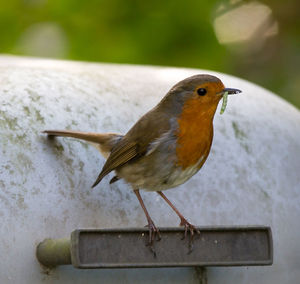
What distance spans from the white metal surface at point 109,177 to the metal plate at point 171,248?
11.0 inches

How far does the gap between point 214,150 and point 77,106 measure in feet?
2.03

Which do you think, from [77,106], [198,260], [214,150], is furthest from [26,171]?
[214,150]

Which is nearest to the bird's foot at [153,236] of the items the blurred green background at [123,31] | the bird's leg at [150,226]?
the bird's leg at [150,226]

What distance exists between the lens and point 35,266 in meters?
2.49

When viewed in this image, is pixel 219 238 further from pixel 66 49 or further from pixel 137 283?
pixel 66 49

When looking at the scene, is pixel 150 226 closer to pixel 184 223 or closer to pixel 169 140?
pixel 184 223

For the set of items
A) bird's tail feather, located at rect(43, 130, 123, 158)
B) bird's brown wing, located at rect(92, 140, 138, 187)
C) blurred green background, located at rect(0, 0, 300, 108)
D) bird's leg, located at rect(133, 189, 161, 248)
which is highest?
blurred green background, located at rect(0, 0, 300, 108)

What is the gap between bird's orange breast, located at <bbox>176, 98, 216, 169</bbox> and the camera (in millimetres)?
3037

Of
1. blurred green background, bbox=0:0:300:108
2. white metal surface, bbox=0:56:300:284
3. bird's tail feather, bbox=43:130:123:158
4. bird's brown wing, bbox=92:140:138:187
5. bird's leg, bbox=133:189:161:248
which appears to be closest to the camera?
bird's leg, bbox=133:189:161:248

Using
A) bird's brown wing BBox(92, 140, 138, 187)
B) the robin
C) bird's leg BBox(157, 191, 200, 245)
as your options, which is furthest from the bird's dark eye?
bird's leg BBox(157, 191, 200, 245)

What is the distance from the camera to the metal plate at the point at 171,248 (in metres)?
2.28

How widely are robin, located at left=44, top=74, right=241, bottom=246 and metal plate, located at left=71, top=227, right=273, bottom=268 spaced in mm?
498

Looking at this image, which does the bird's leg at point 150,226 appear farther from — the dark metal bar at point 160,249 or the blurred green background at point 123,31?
the blurred green background at point 123,31

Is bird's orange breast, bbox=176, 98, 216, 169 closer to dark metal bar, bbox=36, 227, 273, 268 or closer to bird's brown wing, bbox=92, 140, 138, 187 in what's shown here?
bird's brown wing, bbox=92, 140, 138, 187
